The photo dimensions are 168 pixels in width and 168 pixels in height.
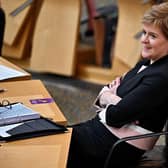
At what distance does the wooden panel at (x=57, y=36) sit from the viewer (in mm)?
5148

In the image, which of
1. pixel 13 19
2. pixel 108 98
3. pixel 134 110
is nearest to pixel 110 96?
pixel 108 98

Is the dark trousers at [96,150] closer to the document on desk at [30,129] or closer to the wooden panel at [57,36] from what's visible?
the document on desk at [30,129]

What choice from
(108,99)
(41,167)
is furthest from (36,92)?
(41,167)

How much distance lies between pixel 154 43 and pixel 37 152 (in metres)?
0.79

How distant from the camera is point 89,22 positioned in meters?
5.90

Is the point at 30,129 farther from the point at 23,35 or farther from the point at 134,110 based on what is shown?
the point at 23,35

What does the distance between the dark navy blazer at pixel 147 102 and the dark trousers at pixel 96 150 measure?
0.10 meters

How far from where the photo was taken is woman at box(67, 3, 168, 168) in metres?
2.19

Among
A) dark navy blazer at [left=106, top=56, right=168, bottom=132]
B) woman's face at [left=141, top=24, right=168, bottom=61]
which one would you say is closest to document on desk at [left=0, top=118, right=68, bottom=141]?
dark navy blazer at [left=106, top=56, right=168, bottom=132]

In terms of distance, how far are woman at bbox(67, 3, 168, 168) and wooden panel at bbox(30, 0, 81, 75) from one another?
109 inches

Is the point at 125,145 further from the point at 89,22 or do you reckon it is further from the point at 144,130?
the point at 89,22

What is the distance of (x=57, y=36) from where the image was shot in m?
5.23

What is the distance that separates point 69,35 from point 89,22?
79 centimetres

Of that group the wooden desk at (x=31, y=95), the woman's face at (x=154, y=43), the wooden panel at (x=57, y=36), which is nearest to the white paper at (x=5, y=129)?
the wooden desk at (x=31, y=95)
